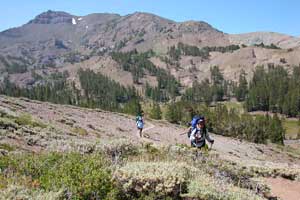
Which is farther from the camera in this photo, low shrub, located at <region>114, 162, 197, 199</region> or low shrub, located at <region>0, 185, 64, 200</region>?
low shrub, located at <region>114, 162, 197, 199</region>

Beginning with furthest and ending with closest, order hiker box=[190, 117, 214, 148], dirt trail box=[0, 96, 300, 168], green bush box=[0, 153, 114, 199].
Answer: dirt trail box=[0, 96, 300, 168], hiker box=[190, 117, 214, 148], green bush box=[0, 153, 114, 199]

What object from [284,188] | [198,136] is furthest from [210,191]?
[284,188]

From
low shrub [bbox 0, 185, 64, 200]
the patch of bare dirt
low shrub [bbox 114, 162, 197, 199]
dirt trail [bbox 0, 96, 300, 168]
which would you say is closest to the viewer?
low shrub [bbox 0, 185, 64, 200]

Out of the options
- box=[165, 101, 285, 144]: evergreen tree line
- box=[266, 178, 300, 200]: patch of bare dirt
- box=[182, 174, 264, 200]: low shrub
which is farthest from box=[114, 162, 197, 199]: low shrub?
box=[165, 101, 285, 144]: evergreen tree line

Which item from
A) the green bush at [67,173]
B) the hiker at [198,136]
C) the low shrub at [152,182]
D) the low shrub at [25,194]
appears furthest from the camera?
the hiker at [198,136]

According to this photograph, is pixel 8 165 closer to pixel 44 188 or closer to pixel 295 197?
pixel 44 188

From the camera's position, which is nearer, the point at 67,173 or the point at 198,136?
the point at 67,173

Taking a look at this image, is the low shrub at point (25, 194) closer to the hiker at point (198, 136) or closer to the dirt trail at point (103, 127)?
the hiker at point (198, 136)

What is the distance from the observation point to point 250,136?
434 feet

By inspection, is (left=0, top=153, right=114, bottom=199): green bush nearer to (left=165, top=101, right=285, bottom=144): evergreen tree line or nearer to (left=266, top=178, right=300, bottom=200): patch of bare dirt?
(left=266, top=178, right=300, bottom=200): patch of bare dirt

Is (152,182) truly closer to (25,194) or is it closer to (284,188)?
(25,194)

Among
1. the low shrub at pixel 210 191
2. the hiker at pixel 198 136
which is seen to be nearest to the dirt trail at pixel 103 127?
the hiker at pixel 198 136

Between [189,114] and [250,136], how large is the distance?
30.1m

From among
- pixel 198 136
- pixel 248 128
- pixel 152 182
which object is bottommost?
pixel 248 128
